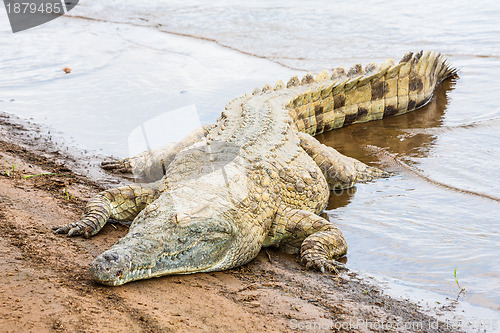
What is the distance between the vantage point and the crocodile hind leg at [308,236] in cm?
411

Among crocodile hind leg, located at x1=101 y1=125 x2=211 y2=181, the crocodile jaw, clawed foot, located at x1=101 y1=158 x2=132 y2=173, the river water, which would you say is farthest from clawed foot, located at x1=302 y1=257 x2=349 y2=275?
clawed foot, located at x1=101 y1=158 x2=132 y2=173

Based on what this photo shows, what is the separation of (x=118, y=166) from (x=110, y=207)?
1452mm

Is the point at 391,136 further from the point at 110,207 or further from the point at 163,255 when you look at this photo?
the point at 163,255

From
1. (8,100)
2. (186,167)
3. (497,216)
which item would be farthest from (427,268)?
(8,100)

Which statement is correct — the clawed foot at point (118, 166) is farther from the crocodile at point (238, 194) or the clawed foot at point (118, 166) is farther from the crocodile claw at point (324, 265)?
the crocodile claw at point (324, 265)

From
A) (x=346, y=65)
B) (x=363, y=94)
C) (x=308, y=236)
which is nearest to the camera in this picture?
(x=308, y=236)

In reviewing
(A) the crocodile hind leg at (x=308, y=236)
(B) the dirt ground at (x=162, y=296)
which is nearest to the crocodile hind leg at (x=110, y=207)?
(B) the dirt ground at (x=162, y=296)

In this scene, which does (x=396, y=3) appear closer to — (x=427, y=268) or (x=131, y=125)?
(x=131, y=125)

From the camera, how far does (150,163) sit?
5.75 meters

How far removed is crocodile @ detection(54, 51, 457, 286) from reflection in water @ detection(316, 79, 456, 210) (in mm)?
339

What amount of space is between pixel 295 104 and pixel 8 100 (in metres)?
4.40

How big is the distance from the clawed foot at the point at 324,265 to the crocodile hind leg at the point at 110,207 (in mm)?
1517

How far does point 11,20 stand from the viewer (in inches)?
520

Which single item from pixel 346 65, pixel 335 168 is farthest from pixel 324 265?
pixel 346 65
